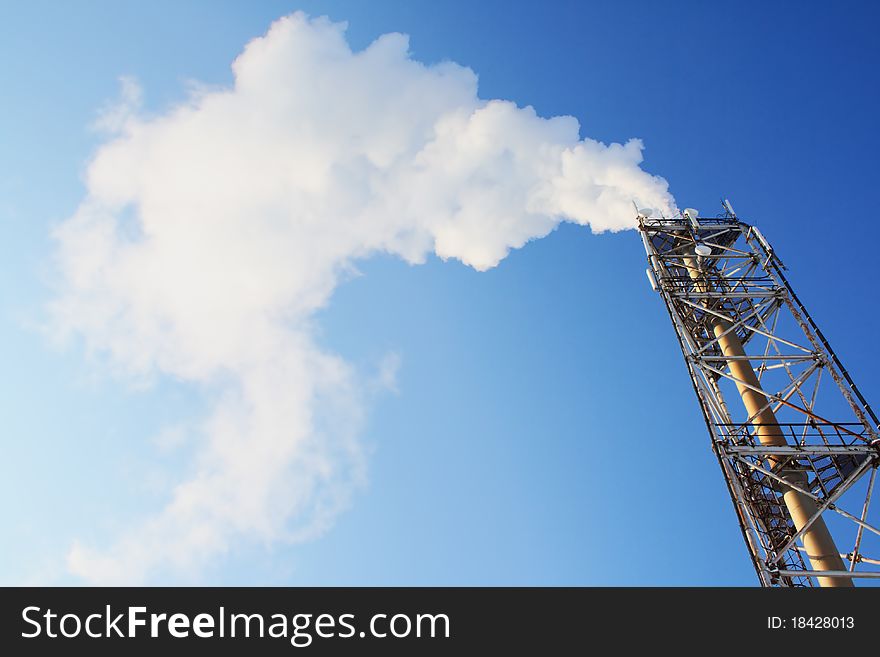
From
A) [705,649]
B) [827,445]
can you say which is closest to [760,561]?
[827,445]

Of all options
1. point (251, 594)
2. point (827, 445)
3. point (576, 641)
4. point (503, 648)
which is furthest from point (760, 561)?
point (251, 594)

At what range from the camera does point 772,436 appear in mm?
20641

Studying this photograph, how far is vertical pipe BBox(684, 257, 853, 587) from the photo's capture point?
17.9m

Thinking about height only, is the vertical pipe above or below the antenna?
below

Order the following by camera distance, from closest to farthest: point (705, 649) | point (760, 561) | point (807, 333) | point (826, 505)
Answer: point (705, 649), point (760, 561), point (826, 505), point (807, 333)

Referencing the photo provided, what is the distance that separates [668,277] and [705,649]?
61.7 ft

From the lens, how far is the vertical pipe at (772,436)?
58.7 feet

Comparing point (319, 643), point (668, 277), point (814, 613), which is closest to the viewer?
point (319, 643)

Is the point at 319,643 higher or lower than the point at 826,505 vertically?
lower

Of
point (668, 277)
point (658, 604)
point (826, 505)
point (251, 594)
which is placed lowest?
point (658, 604)

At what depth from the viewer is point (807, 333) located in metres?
22.5

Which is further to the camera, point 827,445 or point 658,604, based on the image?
point 827,445

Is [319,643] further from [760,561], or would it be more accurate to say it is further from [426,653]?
[760,561]

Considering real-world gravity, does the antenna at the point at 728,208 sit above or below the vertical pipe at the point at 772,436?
above
